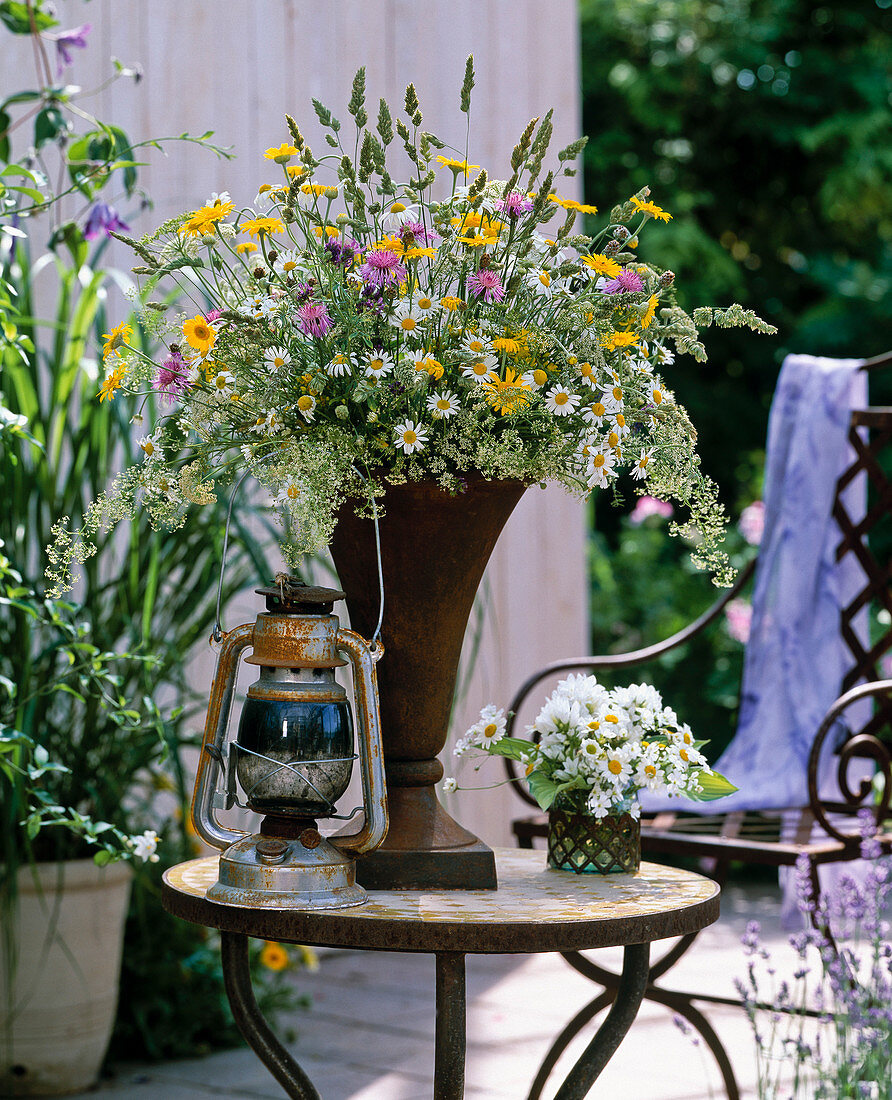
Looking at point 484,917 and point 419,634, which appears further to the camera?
point 419,634

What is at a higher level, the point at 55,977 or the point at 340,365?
the point at 340,365

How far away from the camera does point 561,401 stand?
1.39 meters

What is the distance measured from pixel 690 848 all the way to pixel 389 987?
133cm

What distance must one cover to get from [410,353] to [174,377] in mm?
261

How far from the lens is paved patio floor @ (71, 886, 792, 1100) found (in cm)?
255

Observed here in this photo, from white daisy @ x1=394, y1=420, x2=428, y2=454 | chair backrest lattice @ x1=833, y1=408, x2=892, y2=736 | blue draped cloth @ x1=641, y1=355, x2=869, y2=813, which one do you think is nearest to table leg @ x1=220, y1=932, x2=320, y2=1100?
white daisy @ x1=394, y1=420, x2=428, y2=454

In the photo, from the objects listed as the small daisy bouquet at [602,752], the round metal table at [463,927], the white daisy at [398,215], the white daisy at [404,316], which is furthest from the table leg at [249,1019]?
the white daisy at [398,215]

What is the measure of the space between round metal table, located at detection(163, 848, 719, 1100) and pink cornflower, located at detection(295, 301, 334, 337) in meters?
0.55

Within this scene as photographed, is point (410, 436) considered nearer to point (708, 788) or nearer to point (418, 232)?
point (418, 232)

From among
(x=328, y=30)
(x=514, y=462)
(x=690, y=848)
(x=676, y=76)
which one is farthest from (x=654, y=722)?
(x=676, y=76)

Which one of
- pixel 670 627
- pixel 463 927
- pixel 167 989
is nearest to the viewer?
pixel 463 927

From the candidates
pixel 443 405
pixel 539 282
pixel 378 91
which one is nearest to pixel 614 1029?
pixel 443 405

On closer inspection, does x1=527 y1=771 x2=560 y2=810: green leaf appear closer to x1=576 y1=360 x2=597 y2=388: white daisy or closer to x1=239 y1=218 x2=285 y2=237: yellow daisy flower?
x1=576 y1=360 x2=597 y2=388: white daisy

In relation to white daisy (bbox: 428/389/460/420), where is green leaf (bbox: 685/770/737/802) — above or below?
below
